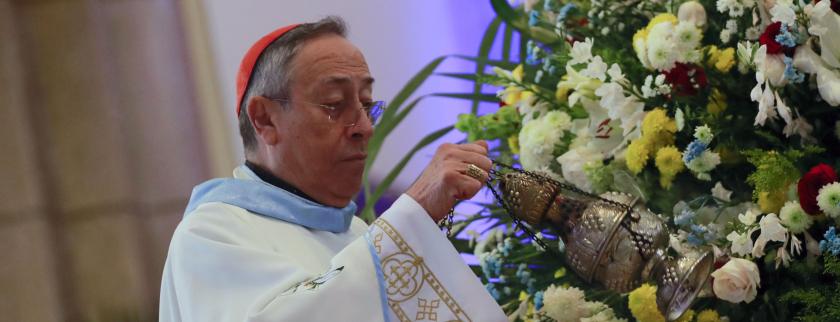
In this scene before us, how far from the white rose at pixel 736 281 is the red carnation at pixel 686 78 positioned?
41cm

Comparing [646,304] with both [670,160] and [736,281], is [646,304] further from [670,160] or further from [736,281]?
[670,160]

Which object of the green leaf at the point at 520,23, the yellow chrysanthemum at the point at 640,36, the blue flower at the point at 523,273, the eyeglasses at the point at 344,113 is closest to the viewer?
the eyeglasses at the point at 344,113

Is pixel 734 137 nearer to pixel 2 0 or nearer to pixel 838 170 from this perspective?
pixel 838 170

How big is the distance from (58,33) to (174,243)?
2.25 m

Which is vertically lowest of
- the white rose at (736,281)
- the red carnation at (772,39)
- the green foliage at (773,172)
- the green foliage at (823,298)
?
the green foliage at (823,298)

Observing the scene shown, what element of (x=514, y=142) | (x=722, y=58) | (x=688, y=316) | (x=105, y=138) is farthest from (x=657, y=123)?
(x=105, y=138)

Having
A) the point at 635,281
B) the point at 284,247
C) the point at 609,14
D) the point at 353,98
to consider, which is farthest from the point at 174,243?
the point at 609,14

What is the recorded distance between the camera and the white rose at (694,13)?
7.66 feet

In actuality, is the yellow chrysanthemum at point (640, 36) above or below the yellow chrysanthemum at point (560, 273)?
above

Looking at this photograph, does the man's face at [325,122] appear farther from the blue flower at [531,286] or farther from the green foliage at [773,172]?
the green foliage at [773,172]

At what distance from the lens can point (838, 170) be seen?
6.97ft

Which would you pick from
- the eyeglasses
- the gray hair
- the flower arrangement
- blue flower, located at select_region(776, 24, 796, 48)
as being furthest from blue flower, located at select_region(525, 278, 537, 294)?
blue flower, located at select_region(776, 24, 796, 48)

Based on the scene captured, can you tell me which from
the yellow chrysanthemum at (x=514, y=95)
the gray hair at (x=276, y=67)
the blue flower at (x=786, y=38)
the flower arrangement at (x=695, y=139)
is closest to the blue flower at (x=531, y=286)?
the flower arrangement at (x=695, y=139)

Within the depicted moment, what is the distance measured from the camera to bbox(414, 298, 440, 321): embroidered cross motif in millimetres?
1904
